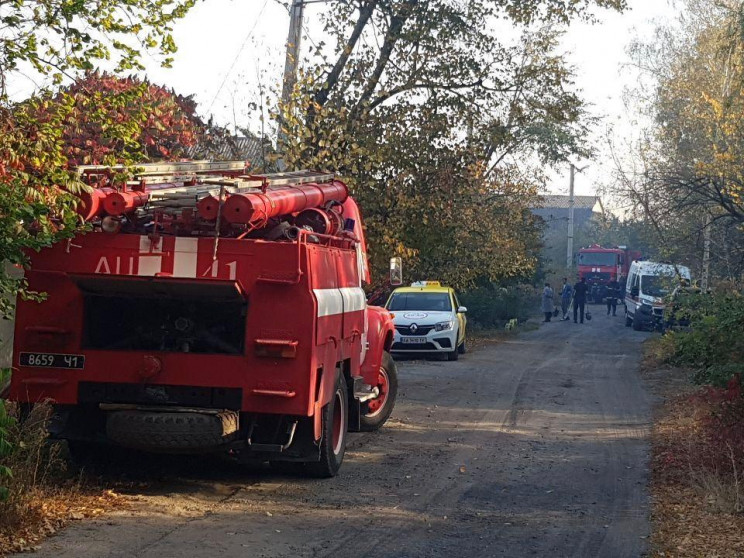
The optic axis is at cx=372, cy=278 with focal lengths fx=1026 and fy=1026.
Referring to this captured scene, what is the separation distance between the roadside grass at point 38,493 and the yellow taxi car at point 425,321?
15.7 metres

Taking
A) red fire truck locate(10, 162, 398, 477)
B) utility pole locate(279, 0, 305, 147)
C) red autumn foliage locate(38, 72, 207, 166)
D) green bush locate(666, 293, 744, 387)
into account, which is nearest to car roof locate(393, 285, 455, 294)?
utility pole locate(279, 0, 305, 147)

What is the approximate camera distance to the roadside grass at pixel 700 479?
309 inches

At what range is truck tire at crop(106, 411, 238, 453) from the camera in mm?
8531

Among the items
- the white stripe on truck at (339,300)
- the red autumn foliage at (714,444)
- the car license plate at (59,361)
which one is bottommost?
the red autumn foliage at (714,444)

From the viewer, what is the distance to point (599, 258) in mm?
63594

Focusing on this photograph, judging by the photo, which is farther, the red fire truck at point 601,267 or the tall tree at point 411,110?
the red fire truck at point 601,267

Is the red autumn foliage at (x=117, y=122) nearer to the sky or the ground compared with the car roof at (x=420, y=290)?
nearer to the sky

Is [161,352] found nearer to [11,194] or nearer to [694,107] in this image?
[11,194]

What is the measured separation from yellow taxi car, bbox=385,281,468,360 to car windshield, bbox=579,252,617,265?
1539 inches

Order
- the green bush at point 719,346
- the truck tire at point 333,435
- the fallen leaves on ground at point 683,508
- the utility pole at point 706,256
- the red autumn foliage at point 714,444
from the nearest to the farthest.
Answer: the fallen leaves on ground at point 683,508
the truck tire at point 333,435
the red autumn foliage at point 714,444
the green bush at point 719,346
the utility pole at point 706,256

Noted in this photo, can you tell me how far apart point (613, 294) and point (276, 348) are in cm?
5025

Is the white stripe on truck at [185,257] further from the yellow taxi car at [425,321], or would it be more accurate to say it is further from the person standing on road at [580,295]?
the person standing on road at [580,295]

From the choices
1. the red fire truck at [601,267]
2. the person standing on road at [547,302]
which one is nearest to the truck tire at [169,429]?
the person standing on road at [547,302]

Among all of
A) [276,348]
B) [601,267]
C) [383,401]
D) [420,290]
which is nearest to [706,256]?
[420,290]
